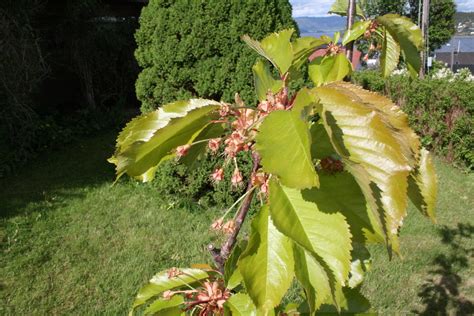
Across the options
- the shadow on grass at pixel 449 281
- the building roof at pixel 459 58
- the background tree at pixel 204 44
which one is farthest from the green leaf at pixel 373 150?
the building roof at pixel 459 58

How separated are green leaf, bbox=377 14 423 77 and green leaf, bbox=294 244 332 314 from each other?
0.65 meters

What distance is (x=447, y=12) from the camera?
26.8 meters

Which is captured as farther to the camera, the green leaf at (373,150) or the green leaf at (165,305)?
the green leaf at (165,305)

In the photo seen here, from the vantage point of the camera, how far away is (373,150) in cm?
64

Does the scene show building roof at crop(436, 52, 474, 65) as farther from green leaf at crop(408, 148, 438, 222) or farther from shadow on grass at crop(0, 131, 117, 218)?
green leaf at crop(408, 148, 438, 222)

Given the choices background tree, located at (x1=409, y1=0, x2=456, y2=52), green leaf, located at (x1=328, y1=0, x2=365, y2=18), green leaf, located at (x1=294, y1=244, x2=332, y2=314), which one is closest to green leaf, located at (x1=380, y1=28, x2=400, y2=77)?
green leaf, located at (x1=328, y1=0, x2=365, y2=18)

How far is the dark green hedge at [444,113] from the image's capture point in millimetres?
7262

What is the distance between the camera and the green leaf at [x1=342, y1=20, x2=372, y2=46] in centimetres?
120

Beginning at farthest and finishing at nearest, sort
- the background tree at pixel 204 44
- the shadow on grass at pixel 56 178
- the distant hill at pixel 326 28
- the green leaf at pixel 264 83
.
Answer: the shadow on grass at pixel 56 178, the background tree at pixel 204 44, the distant hill at pixel 326 28, the green leaf at pixel 264 83

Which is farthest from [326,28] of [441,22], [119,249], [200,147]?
[441,22]

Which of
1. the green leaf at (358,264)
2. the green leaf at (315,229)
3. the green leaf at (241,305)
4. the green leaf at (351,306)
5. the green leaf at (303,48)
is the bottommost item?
the green leaf at (351,306)

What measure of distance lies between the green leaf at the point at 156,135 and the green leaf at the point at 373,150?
0.84 feet

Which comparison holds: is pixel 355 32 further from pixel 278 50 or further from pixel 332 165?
pixel 332 165

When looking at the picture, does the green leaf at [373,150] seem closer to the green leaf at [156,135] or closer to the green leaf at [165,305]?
the green leaf at [156,135]
